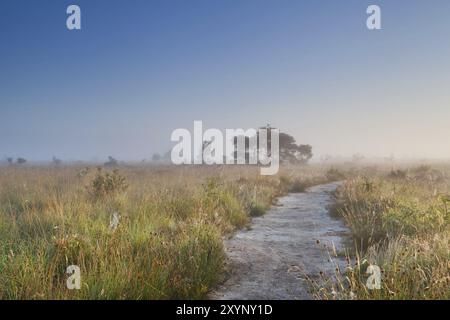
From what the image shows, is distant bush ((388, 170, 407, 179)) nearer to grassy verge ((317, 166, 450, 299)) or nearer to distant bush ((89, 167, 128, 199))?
grassy verge ((317, 166, 450, 299))

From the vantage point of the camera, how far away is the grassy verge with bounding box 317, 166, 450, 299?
4043 mm

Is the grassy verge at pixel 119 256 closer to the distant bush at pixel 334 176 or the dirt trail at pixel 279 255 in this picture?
the dirt trail at pixel 279 255

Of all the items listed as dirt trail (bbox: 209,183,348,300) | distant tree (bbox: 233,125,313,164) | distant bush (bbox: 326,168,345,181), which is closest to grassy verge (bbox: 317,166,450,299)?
dirt trail (bbox: 209,183,348,300)

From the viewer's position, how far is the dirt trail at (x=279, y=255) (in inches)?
197

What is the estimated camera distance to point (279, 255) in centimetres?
670

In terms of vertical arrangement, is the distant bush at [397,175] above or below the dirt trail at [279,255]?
above

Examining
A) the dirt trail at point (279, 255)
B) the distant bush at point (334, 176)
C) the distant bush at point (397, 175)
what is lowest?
the dirt trail at point (279, 255)

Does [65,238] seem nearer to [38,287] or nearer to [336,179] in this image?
[38,287]

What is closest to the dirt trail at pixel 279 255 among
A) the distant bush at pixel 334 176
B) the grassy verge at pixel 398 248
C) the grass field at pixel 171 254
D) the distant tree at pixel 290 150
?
the grass field at pixel 171 254

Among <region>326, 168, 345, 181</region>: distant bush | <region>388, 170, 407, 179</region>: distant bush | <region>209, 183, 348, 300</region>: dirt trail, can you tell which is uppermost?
<region>388, 170, 407, 179</region>: distant bush

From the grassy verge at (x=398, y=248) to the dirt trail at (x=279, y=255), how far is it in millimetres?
450

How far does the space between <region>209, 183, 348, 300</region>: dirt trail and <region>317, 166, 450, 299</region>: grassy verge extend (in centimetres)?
45

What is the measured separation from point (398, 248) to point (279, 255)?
2.04 meters
